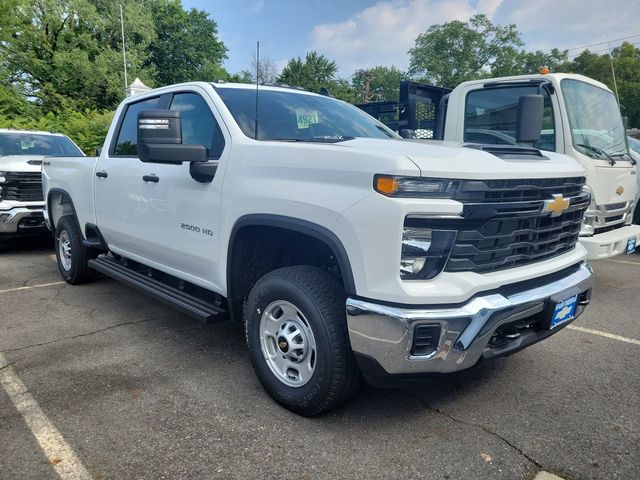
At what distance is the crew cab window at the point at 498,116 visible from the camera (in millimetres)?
5176

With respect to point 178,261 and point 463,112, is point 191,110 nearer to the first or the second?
point 178,261

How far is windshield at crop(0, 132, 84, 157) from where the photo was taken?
820 cm

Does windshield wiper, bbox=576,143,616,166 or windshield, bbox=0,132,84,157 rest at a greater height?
windshield wiper, bbox=576,143,616,166

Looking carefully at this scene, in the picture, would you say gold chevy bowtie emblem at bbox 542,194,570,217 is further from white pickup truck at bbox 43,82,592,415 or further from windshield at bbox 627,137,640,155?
windshield at bbox 627,137,640,155

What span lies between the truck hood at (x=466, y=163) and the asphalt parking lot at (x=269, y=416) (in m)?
1.02

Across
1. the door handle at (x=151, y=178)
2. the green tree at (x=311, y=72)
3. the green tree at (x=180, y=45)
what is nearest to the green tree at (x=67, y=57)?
the green tree at (x=180, y=45)

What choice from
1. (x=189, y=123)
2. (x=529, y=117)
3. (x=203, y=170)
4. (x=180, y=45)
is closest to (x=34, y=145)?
(x=189, y=123)

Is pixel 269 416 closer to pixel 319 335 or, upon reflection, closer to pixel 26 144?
pixel 319 335

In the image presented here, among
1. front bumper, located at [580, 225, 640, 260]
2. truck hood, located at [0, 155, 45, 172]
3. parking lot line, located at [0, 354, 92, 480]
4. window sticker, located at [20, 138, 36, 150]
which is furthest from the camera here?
window sticker, located at [20, 138, 36, 150]

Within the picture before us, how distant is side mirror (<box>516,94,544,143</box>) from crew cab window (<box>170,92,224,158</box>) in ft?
8.52

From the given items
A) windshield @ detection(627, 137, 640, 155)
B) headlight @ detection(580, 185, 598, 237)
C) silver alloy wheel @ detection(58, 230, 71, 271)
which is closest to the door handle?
silver alloy wheel @ detection(58, 230, 71, 271)

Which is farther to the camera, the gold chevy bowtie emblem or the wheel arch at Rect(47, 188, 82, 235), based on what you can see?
the wheel arch at Rect(47, 188, 82, 235)

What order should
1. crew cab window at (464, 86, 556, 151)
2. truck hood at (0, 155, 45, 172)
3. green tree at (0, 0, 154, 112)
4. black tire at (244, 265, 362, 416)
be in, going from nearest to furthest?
black tire at (244, 265, 362, 416) → crew cab window at (464, 86, 556, 151) → truck hood at (0, 155, 45, 172) → green tree at (0, 0, 154, 112)

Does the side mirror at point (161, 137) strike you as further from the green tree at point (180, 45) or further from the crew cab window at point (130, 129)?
the green tree at point (180, 45)
